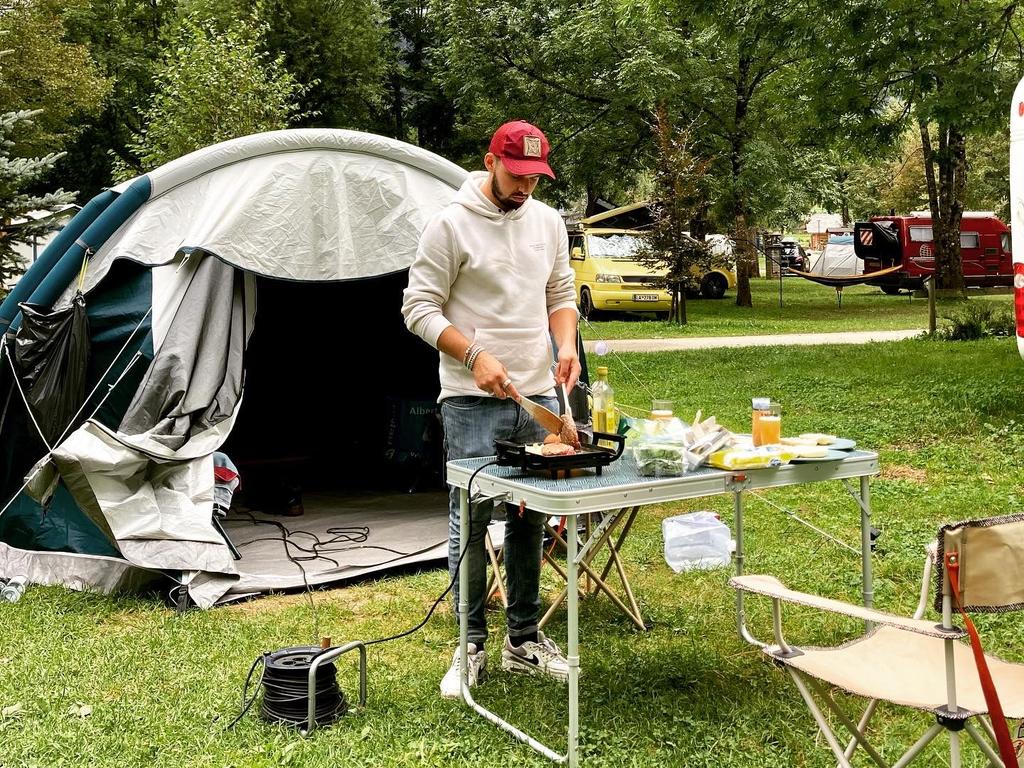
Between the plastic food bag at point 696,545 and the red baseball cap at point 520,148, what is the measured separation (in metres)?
2.27

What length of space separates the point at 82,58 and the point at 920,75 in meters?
15.9

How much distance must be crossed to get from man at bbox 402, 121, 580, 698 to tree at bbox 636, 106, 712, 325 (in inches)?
483

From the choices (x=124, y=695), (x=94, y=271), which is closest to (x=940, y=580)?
(x=124, y=695)

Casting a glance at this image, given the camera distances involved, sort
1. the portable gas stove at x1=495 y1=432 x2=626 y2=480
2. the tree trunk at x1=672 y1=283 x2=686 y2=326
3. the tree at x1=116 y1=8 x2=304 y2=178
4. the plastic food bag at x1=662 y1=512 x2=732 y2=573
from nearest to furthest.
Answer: the portable gas stove at x1=495 y1=432 x2=626 y2=480 < the plastic food bag at x1=662 y1=512 x2=732 y2=573 < the tree at x1=116 y1=8 x2=304 y2=178 < the tree trunk at x1=672 y1=283 x2=686 y2=326

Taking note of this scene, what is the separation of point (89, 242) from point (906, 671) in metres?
4.25

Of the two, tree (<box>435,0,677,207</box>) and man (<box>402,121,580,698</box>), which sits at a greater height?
tree (<box>435,0,677,207</box>)

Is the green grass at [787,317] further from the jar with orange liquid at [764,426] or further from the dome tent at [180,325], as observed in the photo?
the jar with orange liquid at [764,426]

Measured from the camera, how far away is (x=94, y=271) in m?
5.30

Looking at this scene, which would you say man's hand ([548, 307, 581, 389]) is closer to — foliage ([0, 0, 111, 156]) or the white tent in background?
foliage ([0, 0, 111, 156])

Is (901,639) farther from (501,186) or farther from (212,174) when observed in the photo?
(212,174)

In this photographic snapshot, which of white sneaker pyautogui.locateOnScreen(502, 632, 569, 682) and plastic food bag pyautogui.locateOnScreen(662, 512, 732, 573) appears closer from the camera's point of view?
white sneaker pyautogui.locateOnScreen(502, 632, 569, 682)

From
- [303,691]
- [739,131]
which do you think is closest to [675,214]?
[739,131]

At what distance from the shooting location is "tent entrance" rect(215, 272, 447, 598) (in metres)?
6.64

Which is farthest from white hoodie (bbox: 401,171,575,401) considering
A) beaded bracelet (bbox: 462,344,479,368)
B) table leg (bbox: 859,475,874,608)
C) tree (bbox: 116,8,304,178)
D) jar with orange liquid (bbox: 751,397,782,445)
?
tree (bbox: 116,8,304,178)
